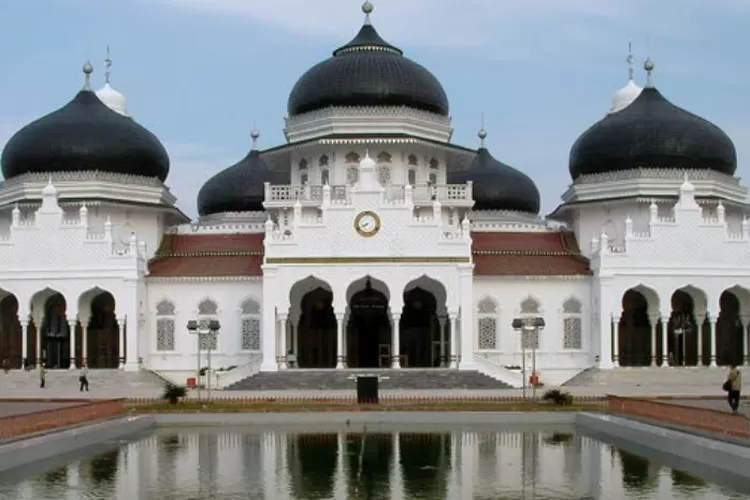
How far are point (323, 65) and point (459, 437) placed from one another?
27.4m

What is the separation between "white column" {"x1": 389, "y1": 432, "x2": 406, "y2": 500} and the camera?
17.2m

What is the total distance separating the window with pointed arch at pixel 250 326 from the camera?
46219 mm

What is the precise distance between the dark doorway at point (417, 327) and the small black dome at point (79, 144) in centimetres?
1223

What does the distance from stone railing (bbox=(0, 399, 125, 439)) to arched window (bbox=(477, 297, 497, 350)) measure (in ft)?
66.0

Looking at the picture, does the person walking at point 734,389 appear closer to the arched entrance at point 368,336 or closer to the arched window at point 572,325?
the arched window at point 572,325

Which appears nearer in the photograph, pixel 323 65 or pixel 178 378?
pixel 178 378

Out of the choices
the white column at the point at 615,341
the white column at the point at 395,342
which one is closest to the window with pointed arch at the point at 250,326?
the white column at the point at 395,342

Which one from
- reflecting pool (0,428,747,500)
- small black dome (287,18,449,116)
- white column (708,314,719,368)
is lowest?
reflecting pool (0,428,747,500)

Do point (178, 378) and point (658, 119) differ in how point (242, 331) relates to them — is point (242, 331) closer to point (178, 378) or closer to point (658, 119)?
point (178, 378)

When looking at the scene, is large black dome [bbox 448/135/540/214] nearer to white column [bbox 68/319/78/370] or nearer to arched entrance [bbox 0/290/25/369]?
white column [bbox 68/319/78/370]

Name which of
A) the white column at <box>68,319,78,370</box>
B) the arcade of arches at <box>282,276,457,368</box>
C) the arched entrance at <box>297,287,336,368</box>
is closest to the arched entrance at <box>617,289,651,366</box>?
the arcade of arches at <box>282,276,457,368</box>

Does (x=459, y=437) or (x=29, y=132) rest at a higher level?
(x=29, y=132)

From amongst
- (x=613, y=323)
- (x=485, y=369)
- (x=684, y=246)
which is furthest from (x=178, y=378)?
(x=684, y=246)

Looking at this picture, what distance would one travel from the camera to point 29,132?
49562 millimetres
